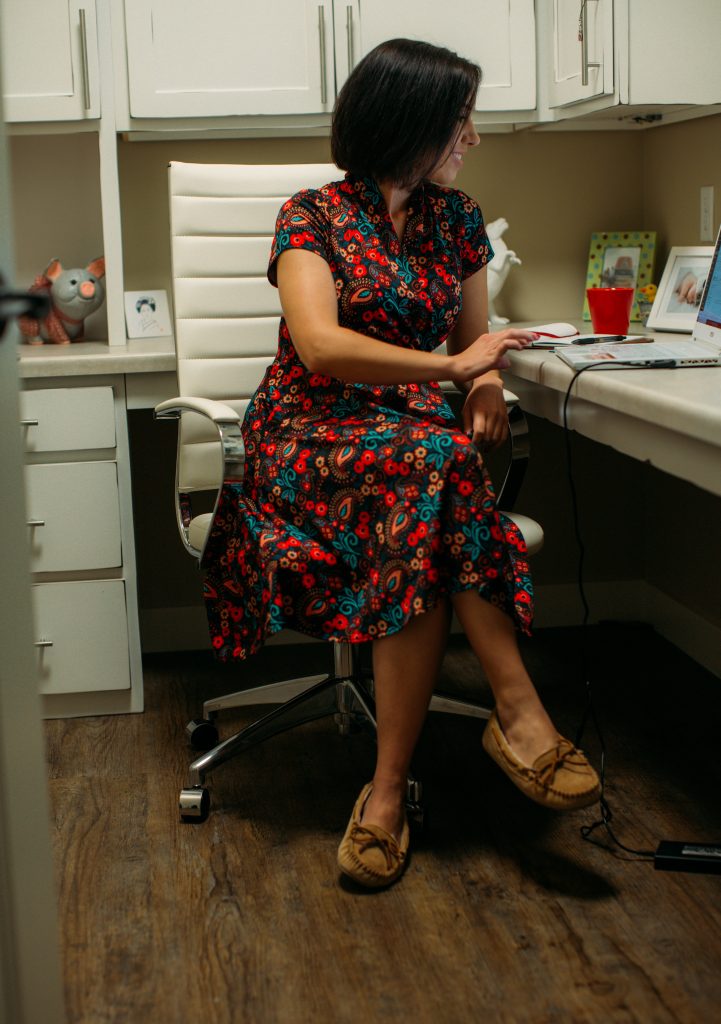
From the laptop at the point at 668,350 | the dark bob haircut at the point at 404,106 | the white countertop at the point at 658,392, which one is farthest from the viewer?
the dark bob haircut at the point at 404,106

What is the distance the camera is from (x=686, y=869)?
5.60ft

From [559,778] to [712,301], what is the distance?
86 cm

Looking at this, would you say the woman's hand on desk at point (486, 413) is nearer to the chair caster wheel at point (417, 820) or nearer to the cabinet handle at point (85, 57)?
the chair caster wheel at point (417, 820)

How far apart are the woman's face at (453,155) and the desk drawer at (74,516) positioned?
0.89 m

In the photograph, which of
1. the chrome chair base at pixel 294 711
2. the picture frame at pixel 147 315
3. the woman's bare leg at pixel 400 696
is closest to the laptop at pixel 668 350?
the woman's bare leg at pixel 400 696

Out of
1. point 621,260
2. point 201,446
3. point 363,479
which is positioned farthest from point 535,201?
point 363,479

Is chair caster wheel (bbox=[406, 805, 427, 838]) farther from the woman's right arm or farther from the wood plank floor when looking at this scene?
the woman's right arm

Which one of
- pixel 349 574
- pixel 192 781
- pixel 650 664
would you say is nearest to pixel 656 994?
pixel 349 574

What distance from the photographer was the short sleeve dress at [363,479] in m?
1.68

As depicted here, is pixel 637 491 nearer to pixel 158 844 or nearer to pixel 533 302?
pixel 533 302

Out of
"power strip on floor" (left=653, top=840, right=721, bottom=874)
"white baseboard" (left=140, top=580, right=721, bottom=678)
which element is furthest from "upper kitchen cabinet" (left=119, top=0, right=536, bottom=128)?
"power strip on floor" (left=653, top=840, right=721, bottom=874)

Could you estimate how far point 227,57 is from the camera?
2467mm

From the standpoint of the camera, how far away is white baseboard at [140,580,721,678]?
2725 millimetres

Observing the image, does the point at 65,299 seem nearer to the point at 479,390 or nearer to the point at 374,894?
the point at 479,390
